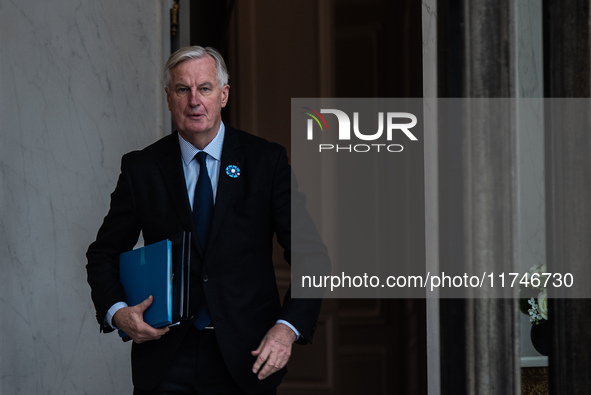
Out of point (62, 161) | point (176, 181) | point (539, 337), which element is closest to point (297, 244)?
point (176, 181)

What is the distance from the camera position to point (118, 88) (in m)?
4.10

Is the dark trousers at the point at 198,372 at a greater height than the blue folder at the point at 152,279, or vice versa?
the blue folder at the point at 152,279

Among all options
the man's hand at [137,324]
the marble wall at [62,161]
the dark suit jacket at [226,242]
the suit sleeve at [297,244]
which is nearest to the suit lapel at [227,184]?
the dark suit jacket at [226,242]

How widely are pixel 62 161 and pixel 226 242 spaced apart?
2.10m

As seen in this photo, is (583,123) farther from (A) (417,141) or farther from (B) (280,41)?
(B) (280,41)

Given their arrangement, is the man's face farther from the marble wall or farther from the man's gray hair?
the marble wall

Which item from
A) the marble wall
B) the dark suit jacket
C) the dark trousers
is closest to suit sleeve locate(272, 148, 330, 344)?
the dark suit jacket

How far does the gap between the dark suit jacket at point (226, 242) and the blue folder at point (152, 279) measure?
62 millimetres

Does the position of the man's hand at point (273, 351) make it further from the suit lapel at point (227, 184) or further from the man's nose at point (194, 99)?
the man's nose at point (194, 99)

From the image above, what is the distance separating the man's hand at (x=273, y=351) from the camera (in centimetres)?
194

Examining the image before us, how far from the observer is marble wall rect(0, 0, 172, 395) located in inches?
145

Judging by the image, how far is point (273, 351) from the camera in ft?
6.45

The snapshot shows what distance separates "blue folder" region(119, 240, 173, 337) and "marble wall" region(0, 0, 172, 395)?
1.78 m

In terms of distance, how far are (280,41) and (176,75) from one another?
6.87 feet
